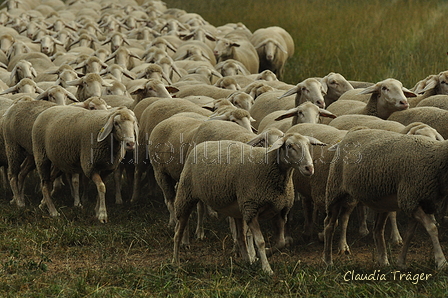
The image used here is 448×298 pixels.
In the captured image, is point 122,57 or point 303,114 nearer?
point 303,114

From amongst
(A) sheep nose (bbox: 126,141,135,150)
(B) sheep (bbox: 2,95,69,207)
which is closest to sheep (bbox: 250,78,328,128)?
(A) sheep nose (bbox: 126,141,135,150)

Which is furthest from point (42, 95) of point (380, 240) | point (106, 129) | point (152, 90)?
point (380, 240)

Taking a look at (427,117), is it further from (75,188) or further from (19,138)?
(19,138)

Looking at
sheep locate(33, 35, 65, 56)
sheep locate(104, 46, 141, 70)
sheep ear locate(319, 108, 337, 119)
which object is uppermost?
sheep ear locate(319, 108, 337, 119)

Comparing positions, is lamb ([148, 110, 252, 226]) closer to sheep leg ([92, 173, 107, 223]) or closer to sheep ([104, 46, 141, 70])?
sheep leg ([92, 173, 107, 223])

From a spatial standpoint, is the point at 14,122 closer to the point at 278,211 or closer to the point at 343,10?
the point at 278,211

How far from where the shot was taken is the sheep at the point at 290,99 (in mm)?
8766

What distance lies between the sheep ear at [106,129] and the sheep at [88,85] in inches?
88.9

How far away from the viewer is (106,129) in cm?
758

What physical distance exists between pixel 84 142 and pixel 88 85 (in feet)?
7.34

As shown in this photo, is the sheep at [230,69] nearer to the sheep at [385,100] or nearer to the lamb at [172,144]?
the sheep at [385,100]

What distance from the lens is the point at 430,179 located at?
17.6 ft

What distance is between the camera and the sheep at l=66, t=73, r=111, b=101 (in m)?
9.87

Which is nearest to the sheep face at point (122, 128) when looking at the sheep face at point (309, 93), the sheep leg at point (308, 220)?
the sheep leg at point (308, 220)
